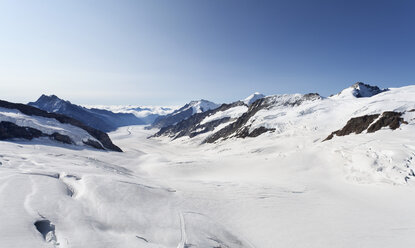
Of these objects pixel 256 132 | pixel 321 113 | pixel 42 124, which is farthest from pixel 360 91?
pixel 42 124

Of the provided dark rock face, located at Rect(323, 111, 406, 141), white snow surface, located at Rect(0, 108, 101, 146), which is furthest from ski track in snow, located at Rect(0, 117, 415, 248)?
white snow surface, located at Rect(0, 108, 101, 146)

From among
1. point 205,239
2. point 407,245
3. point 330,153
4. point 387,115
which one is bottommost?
point 205,239

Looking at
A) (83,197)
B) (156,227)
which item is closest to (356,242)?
(156,227)

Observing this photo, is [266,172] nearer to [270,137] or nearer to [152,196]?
[152,196]

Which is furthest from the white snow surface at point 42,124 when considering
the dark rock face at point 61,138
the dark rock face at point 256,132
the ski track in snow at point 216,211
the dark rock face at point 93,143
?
the dark rock face at point 256,132

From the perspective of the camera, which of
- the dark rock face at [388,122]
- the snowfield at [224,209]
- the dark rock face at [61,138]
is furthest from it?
the dark rock face at [61,138]

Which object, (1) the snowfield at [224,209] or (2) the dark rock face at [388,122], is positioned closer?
(1) the snowfield at [224,209]

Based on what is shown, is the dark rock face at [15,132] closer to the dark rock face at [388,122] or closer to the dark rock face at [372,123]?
the dark rock face at [372,123]

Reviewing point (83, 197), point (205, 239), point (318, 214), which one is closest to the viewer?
point (205, 239)
